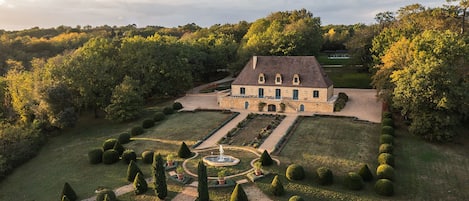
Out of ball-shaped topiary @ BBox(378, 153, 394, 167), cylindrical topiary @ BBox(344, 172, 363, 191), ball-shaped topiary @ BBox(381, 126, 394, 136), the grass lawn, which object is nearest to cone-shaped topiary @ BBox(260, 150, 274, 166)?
cylindrical topiary @ BBox(344, 172, 363, 191)

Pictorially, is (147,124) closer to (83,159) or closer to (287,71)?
(83,159)

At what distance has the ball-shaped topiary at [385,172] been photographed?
24.3 meters

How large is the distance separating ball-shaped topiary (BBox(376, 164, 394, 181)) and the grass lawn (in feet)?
44.5

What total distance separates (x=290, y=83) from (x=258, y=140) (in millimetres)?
14024

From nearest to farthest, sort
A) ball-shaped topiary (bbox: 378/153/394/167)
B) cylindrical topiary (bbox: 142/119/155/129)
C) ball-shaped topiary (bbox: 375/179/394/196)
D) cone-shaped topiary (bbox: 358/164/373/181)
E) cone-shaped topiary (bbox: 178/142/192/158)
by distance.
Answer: ball-shaped topiary (bbox: 375/179/394/196), cone-shaped topiary (bbox: 358/164/373/181), ball-shaped topiary (bbox: 378/153/394/167), cone-shaped topiary (bbox: 178/142/192/158), cylindrical topiary (bbox: 142/119/155/129)

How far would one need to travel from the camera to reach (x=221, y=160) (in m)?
28.6

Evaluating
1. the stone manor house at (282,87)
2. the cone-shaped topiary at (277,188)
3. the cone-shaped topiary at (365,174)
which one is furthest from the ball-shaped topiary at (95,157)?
the cone-shaped topiary at (365,174)

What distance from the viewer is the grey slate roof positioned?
44875 mm

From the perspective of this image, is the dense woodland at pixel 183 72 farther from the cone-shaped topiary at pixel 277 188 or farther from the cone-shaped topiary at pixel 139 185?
the cone-shaped topiary at pixel 277 188

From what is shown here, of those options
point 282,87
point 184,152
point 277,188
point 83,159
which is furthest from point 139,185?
point 282,87

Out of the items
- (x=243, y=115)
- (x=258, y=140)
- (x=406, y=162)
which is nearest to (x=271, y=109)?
(x=243, y=115)

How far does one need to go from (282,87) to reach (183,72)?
16657 millimetres

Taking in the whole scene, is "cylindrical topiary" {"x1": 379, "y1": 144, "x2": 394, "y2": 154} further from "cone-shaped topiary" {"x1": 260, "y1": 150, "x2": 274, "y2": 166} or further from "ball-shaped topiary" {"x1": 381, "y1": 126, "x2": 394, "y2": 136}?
"cone-shaped topiary" {"x1": 260, "y1": 150, "x2": 274, "y2": 166}

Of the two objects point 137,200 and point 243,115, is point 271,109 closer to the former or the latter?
point 243,115
